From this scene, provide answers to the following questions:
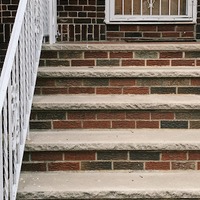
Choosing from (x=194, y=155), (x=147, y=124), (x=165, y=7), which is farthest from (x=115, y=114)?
(x=165, y=7)

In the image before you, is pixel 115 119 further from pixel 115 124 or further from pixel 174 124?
pixel 174 124

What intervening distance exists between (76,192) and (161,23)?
3568mm

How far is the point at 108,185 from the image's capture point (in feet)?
10.6

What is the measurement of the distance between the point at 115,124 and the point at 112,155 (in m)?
0.38

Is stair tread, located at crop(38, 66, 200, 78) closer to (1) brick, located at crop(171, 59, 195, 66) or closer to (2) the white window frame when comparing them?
(1) brick, located at crop(171, 59, 195, 66)

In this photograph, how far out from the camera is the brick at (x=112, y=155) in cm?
352

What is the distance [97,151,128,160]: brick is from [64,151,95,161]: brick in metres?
0.06

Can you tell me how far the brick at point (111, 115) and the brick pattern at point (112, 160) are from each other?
401mm

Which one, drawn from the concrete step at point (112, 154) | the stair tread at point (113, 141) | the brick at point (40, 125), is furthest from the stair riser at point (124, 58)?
the concrete step at point (112, 154)

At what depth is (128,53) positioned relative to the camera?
4504mm

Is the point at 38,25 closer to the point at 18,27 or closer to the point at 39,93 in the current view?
Result: the point at 39,93

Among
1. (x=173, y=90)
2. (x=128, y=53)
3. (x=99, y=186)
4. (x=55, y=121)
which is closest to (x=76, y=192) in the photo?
(x=99, y=186)

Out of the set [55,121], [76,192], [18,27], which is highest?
[18,27]

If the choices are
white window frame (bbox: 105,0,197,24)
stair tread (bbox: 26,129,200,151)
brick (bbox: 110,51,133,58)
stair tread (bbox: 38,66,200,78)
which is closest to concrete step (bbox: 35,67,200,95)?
stair tread (bbox: 38,66,200,78)
